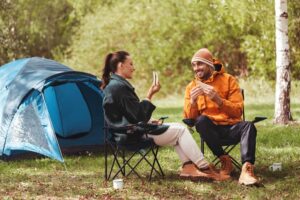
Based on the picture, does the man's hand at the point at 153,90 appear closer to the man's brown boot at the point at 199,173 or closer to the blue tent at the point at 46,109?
the man's brown boot at the point at 199,173

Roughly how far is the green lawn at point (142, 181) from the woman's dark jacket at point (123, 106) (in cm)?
62

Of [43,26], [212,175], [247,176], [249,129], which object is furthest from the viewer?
[43,26]

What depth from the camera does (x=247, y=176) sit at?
237 inches

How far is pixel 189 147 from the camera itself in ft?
20.6

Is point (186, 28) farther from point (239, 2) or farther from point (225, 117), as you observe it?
point (225, 117)

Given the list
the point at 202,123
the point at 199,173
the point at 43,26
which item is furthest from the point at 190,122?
the point at 43,26

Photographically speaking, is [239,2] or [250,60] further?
[250,60]

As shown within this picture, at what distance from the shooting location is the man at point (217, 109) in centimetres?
621

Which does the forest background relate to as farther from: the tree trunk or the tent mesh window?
the tent mesh window

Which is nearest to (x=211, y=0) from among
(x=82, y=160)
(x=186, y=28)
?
(x=186, y=28)

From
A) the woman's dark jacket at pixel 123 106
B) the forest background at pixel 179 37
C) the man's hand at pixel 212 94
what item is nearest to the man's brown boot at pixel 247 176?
the man's hand at pixel 212 94

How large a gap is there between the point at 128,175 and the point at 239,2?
34.9ft

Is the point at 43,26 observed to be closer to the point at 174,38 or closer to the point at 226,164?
the point at 174,38

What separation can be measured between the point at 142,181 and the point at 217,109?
103 cm
